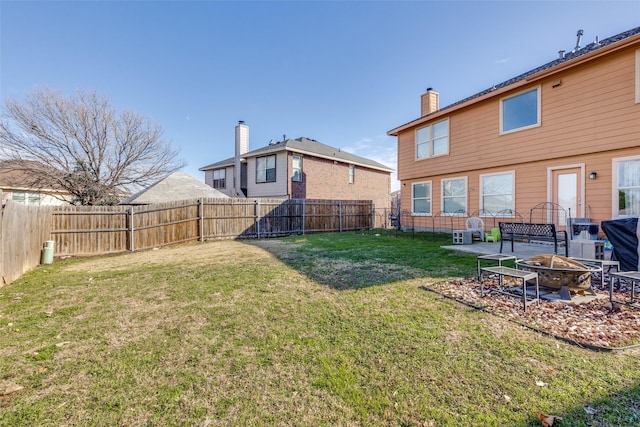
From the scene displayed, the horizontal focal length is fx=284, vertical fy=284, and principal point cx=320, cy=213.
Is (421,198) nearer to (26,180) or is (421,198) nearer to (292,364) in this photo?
(292,364)

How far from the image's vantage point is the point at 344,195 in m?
23.7

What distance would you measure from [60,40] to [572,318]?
1862 cm

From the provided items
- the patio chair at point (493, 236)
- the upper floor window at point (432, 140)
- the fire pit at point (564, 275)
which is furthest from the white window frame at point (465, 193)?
the fire pit at point (564, 275)

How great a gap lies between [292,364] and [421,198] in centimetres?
1304

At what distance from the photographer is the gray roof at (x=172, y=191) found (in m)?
15.3

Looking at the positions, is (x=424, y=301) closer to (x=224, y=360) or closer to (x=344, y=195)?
(x=224, y=360)

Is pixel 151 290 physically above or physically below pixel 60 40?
below

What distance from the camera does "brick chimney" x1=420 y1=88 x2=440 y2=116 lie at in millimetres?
A: 14016

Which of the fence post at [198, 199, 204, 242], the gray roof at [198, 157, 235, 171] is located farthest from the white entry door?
the gray roof at [198, 157, 235, 171]

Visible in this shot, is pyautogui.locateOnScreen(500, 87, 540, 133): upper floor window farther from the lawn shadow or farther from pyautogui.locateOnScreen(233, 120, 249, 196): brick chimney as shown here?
pyautogui.locateOnScreen(233, 120, 249, 196): brick chimney

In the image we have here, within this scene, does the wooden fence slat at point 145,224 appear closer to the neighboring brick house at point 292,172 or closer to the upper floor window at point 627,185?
the neighboring brick house at point 292,172

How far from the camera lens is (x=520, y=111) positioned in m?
10.2

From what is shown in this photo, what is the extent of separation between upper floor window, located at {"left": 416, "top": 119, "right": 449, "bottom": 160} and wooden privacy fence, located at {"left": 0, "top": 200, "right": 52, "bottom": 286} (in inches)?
559

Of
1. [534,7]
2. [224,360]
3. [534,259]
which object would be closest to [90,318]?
[224,360]
